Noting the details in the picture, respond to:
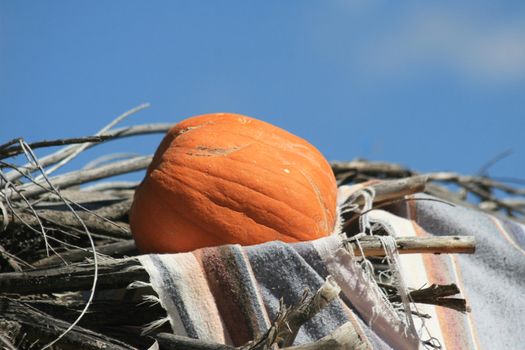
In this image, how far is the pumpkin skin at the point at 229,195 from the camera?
9.45 feet

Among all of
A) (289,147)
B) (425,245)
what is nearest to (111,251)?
(289,147)

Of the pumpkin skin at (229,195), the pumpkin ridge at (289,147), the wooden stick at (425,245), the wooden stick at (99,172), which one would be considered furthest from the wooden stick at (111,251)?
the wooden stick at (425,245)

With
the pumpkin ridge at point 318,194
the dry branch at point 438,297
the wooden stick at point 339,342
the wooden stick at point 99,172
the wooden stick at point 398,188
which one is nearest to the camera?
the wooden stick at point 339,342

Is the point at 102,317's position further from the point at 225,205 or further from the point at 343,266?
the point at 343,266

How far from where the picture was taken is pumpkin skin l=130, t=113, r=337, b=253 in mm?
2881

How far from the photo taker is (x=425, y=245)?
286 centimetres

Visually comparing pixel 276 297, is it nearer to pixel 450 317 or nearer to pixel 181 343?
pixel 181 343

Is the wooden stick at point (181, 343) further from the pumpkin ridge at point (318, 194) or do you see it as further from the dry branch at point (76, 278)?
the pumpkin ridge at point (318, 194)

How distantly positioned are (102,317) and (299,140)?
0.96 metres

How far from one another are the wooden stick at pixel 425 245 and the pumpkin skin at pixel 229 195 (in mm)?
184

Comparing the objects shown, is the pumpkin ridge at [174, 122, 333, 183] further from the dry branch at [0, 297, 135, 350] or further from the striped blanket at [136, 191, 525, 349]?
the dry branch at [0, 297, 135, 350]

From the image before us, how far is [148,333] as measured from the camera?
2.65m

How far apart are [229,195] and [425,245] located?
0.64 m

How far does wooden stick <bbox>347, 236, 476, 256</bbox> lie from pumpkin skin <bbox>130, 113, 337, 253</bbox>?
184 mm
